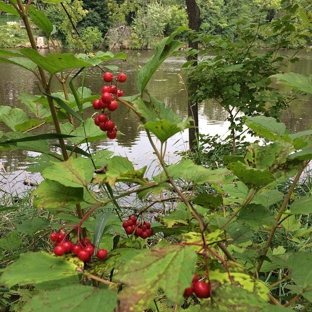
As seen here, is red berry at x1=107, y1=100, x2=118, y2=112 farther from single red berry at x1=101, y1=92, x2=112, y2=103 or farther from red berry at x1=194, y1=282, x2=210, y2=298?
red berry at x1=194, y1=282, x2=210, y2=298

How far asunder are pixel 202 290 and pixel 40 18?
2.07 ft

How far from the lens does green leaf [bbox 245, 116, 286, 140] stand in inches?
27.3

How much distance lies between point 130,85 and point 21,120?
956 cm

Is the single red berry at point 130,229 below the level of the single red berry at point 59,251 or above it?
below

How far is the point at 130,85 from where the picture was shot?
34.2ft

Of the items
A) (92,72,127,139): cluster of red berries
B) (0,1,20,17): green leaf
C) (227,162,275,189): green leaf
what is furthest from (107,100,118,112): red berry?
(0,1,20,17): green leaf

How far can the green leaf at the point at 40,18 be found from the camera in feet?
2.42

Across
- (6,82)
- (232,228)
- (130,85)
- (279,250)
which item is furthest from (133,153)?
(6,82)

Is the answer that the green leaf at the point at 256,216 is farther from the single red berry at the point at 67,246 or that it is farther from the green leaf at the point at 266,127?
the single red berry at the point at 67,246

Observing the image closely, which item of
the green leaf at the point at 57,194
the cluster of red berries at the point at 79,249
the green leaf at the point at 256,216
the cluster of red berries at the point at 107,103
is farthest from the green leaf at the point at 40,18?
the green leaf at the point at 256,216

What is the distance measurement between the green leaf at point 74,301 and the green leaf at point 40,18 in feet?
1.81

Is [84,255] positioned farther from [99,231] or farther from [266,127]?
[266,127]

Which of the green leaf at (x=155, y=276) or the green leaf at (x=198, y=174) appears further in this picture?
the green leaf at (x=198, y=174)

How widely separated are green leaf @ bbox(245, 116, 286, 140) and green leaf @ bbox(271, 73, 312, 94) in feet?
0.27
